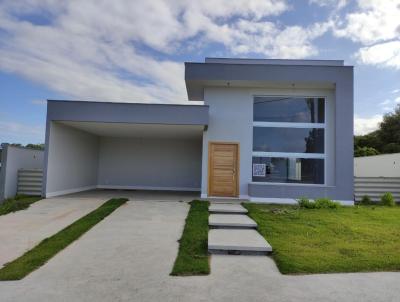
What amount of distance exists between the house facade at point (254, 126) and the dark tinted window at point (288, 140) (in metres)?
0.04

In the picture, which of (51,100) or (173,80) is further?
(173,80)

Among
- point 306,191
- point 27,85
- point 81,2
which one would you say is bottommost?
point 306,191

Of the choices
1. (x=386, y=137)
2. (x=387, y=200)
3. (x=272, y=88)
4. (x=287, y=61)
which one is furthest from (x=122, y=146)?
(x=386, y=137)

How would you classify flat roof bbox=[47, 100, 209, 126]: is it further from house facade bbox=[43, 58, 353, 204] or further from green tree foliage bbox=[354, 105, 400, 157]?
green tree foliage bbox=[354, 105, 400, 157]

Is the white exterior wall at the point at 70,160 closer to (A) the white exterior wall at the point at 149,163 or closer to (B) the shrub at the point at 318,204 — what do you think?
(A) the white exterior wall at the point at 149,163

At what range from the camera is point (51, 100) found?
10344mm

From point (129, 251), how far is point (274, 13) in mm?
8715

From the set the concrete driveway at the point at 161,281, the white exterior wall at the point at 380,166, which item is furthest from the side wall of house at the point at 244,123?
the concrete driveway at the point at 161,281

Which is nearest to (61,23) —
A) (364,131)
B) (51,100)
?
(51,100)

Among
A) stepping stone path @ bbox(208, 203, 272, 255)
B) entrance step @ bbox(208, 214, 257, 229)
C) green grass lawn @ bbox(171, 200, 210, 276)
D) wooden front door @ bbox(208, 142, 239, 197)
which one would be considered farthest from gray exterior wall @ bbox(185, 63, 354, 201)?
green grass lawn @ bbox(171, 200, 210, 276)

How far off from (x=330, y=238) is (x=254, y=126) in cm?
616

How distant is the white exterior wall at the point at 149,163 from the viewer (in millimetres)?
15258

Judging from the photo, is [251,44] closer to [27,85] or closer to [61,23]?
[61,23]

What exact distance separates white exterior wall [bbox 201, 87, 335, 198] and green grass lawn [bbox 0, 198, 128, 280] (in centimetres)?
489
